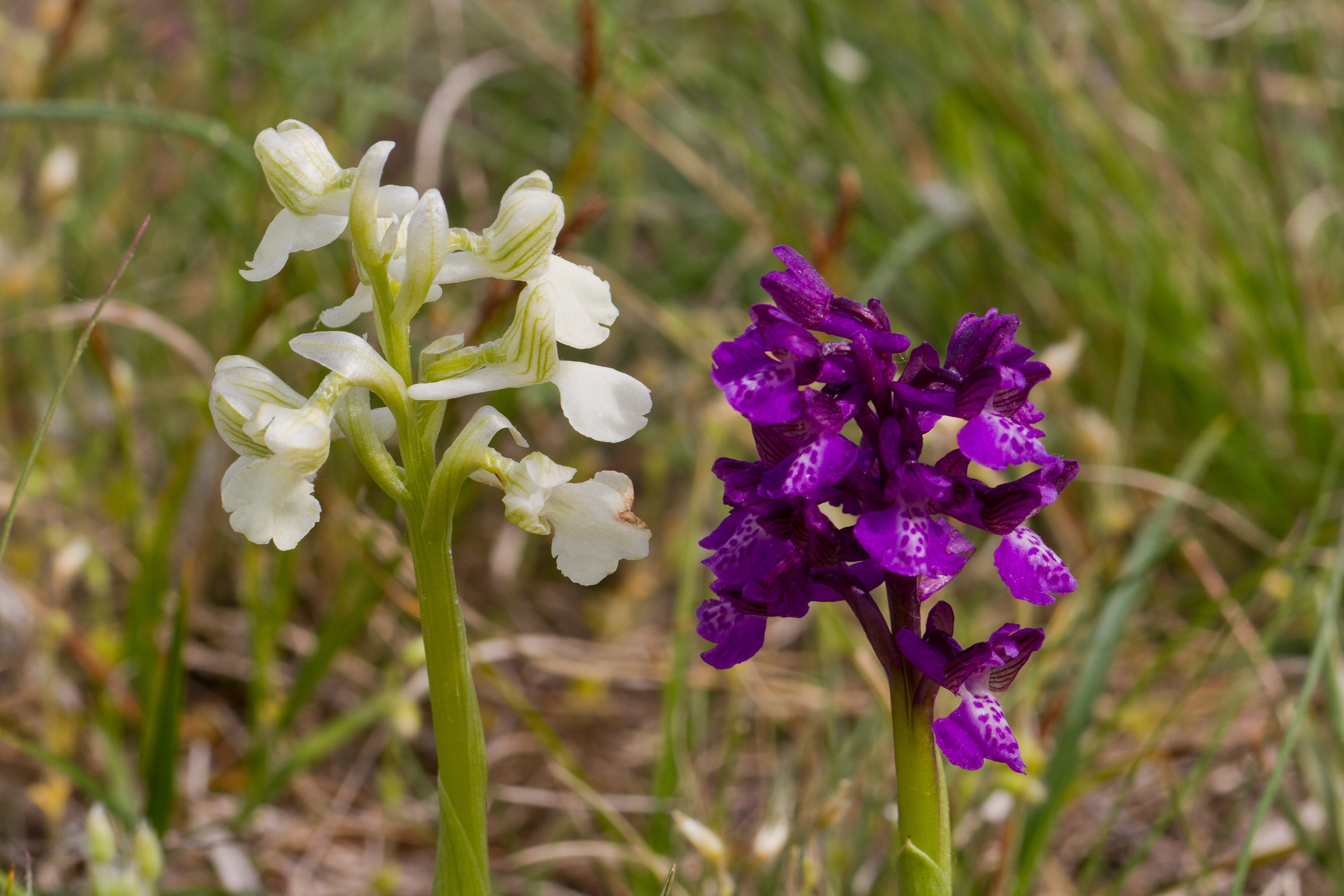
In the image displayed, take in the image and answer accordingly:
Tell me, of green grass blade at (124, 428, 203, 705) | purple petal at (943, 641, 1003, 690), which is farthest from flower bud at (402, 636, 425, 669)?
purple petal at (943, 641, 1003, 690)

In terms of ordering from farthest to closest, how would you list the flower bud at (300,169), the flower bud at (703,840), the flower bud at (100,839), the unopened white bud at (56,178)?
the unopened white bud at (56,178) < the flower bud at (703,840) < the flower bud at (100,839) < the flower bud at (300,169)

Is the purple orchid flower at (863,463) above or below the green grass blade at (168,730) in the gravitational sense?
above

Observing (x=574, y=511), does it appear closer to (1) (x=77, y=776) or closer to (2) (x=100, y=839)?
→ (2) (x=100, y=839)

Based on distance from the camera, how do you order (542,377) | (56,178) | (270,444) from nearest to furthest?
(270,444), (542,377), (56,178)

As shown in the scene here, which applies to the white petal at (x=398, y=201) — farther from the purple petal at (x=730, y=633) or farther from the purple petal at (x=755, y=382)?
the purple petal at (x=730, y=633)

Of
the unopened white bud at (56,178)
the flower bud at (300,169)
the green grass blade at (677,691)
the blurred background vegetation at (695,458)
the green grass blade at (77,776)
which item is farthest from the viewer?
the unopened white bud at (56,178)

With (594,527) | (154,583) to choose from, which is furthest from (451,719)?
(154,583)

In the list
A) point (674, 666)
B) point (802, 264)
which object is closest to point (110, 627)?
point (674, 666)

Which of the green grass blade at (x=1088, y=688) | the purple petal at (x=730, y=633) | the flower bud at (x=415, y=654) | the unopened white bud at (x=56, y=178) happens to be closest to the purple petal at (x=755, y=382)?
the purple petal at (x=730, y=633)
